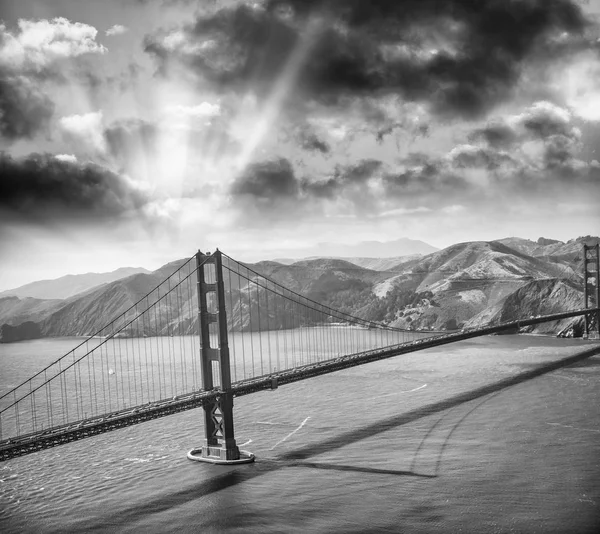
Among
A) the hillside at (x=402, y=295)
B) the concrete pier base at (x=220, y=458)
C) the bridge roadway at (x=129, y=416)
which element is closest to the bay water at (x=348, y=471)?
the concrete pier base at (x=220, y=458)

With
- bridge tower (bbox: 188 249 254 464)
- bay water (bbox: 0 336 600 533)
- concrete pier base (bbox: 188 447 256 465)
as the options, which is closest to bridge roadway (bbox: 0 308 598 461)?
bridge tower (bbox: 188 249 254 464)

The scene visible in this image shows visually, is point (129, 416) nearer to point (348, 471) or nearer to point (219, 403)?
point (219, 403)

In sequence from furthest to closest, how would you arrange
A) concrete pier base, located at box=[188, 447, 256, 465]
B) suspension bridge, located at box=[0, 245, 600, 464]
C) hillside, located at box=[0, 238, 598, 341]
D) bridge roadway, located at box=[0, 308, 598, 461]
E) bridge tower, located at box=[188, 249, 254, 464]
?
1. hillside, located at box=[0, 238, 598, 341]
2. bridge tower, located at box=[188, 249, 254, 464]
3. concrete pier base, located at box=[188, 447, 256, 465]
4. suspension bridge, located at box=[0, 245, 600, 464]
5. bridge roadway, located at box=[0, 308, 598, 461]

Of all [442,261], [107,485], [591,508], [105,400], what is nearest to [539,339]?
[105,400]

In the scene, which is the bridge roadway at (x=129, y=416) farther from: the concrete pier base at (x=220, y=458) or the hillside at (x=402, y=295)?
the hillside at (x=402, y=295)

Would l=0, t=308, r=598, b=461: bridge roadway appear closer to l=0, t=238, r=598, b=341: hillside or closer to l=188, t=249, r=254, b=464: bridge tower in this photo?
l=188, t=249, r=254, b=464: bridge tower

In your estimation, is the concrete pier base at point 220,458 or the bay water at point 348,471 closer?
the bay water at point 348,471

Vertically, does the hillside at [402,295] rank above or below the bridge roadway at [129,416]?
above

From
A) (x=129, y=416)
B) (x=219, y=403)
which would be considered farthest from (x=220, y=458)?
(x=129, y=416)

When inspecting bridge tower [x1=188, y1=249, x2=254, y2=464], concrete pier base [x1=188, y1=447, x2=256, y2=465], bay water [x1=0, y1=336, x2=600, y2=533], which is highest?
bridge tower [x1=188, y1=249, x2=254, y2=464]
